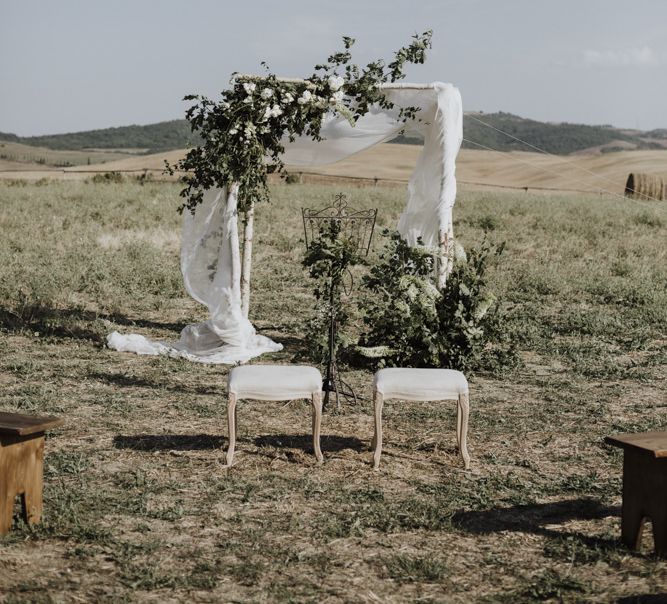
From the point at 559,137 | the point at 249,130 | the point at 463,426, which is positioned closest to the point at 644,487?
the point at 463,426

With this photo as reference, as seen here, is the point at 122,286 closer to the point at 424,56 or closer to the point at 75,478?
the point at 424,56

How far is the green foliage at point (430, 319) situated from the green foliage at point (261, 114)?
5.17 ft

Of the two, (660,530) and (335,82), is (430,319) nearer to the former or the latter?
(335,82)

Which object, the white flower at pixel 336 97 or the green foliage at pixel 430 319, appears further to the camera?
the white flower at pixel 336 97

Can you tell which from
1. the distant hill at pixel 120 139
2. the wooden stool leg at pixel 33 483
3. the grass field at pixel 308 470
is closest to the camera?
the grass field at pixel 308 470

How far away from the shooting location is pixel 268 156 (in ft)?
36.1

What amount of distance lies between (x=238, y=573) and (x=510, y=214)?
1780 cm

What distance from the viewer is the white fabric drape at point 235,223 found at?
10.8m

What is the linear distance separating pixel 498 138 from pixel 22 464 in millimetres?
110234

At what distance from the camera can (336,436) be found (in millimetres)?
7750

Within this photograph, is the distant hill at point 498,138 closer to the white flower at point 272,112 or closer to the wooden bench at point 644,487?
the white flower at point 272,112

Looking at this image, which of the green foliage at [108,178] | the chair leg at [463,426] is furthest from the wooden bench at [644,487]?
the green foliage at [108,178]

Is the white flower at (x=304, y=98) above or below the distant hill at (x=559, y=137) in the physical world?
below

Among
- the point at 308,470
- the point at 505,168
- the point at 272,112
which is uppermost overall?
the point at 505,168
